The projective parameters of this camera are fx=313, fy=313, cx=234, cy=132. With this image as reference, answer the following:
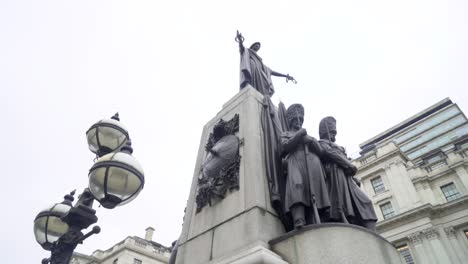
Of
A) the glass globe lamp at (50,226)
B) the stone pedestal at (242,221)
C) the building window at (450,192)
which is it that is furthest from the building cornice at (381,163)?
the glass globe lamp at (50,226)

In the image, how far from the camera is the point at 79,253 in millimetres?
41438

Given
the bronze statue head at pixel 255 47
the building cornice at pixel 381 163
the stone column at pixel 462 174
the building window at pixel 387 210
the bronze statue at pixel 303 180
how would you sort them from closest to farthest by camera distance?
the bronze statue at pixel 303 180, the bronze statue head at pixel 255 47, the stone column at pixel 462 174, the building window at pixel 387 210, the building cornice at pixel 381 163

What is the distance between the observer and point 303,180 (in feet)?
14.8

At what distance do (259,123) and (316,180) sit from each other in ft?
5.81

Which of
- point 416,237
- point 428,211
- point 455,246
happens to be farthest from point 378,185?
point 455,246

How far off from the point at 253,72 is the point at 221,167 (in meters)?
3.28

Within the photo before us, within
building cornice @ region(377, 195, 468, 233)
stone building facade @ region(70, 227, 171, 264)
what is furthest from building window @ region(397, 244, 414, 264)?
stone building facade @ region(70, 227, 171, 264)

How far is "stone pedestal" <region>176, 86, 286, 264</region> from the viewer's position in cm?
391

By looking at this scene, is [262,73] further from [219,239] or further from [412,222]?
[412,222]

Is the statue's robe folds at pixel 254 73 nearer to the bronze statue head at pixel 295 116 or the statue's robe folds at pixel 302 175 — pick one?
the bronze statue head at pixel 295 116

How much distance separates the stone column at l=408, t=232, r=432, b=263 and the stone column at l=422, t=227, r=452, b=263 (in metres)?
0.66

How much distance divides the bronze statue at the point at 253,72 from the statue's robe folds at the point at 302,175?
269cm

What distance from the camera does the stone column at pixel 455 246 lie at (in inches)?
1127

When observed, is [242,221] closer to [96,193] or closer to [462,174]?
[96,193]
